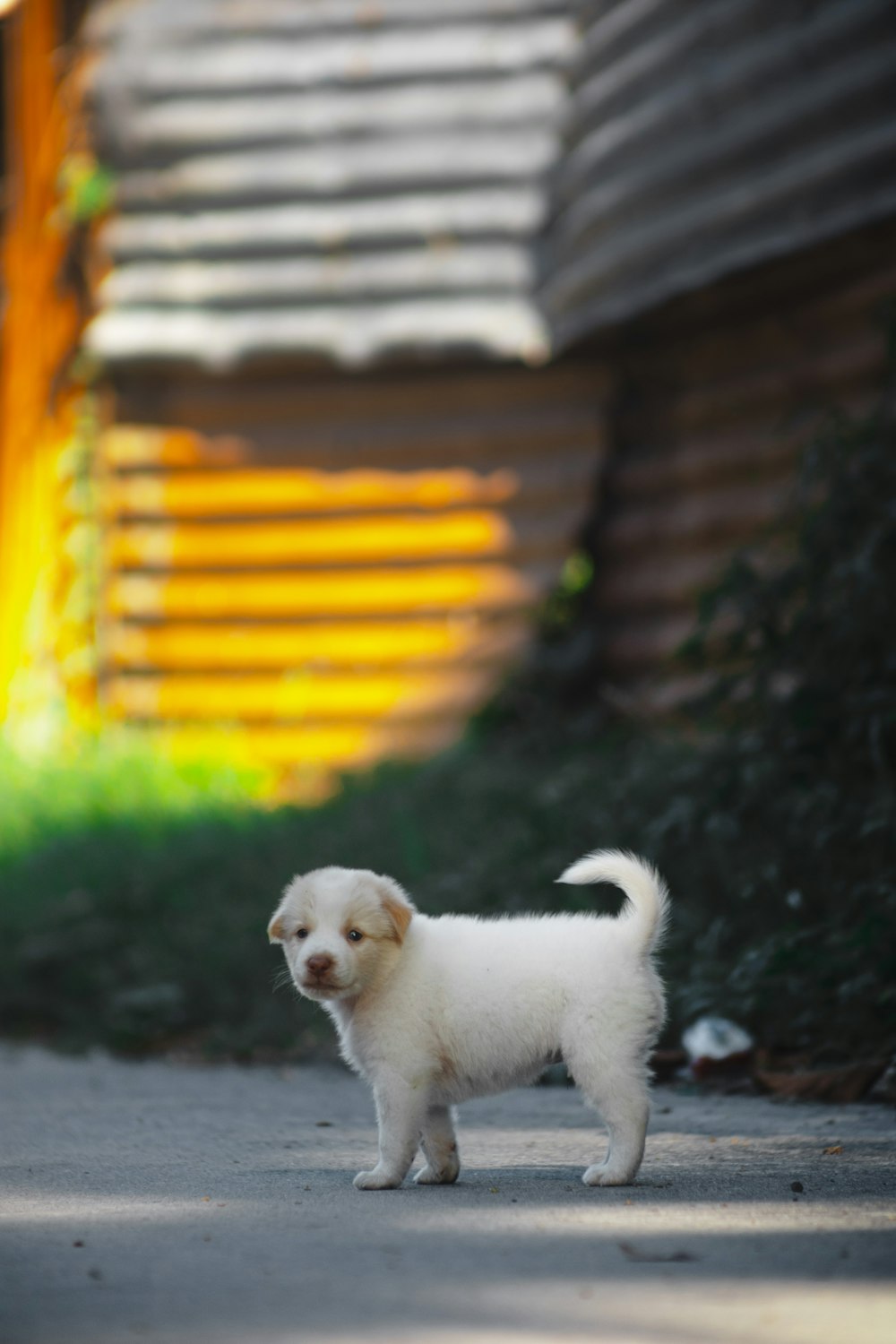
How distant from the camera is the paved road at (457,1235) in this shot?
254 cm

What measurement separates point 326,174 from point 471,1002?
28.4 ft

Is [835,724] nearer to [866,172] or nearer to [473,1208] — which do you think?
[866,172]

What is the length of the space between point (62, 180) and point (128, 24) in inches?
47.5

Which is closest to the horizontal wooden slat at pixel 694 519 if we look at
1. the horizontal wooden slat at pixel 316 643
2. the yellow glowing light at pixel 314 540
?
the yellow glowing light at pixel 314 540

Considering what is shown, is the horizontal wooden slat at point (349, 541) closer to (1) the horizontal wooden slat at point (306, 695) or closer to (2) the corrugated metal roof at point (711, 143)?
(1) the horizontal wooden slat at point (306, 695)

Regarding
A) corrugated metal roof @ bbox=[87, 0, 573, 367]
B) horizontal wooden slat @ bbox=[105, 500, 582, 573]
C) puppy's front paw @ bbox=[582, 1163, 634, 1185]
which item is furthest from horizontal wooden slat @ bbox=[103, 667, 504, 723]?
puppy's front paw @ bbox=[582, 1163, 634, 1185]

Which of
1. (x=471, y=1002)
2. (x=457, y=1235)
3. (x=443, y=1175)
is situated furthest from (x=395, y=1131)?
(x=457, y=1235)

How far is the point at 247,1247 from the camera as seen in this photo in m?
3.06

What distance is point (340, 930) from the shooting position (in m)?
3.88

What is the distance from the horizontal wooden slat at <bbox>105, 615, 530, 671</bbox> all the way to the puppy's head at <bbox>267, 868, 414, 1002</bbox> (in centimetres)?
733

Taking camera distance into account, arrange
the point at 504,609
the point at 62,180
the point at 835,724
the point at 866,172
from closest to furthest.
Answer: the point at 835,724 < the point at 866,172 < the point at 504,609 < the point at 62,180

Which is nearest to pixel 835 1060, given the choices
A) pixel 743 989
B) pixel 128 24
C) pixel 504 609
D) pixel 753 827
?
pixel 743 989

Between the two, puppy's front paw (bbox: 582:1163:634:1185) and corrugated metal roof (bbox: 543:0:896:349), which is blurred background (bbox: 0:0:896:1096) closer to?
corrugated metal roof (bbox: 543:0:896:349)

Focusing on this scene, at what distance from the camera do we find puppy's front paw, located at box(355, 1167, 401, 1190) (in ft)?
12.4
